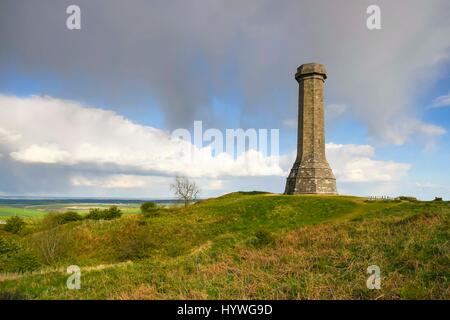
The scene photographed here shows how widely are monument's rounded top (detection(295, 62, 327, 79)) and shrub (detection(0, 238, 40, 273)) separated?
47302 millimetres

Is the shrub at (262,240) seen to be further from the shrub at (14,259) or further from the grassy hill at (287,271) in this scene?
the shrub at (14,259)

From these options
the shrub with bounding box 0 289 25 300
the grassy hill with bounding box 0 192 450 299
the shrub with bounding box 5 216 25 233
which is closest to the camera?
the grassy hill with bounding box 0 192 450 299

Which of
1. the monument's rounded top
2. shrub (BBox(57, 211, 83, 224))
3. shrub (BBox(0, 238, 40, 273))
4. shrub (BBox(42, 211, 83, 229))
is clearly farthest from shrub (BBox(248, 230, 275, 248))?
shrub (BBox(57, 211, 83, 224))

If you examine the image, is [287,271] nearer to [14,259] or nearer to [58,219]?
[14,259]

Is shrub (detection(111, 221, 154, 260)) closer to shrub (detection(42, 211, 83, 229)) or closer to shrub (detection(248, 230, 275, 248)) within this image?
shrub (detection(248, 230, 275, 248))

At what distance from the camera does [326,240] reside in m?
15.9

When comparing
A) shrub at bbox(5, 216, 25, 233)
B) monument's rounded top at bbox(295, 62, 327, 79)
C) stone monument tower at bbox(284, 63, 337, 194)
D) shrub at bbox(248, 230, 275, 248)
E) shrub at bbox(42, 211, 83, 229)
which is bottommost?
shrub at bbox(5, 216, 25, 233)

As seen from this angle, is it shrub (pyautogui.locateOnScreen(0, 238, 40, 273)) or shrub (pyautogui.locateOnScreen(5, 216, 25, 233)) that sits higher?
shrub (pyautogui.locateOnScreen(0, 238, 40, 273))

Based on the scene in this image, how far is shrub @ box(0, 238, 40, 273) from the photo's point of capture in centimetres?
2014

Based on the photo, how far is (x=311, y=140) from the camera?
50.9 m

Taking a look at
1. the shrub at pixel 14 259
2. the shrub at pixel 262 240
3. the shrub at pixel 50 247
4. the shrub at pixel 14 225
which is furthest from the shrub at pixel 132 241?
the shrub at pixel 14 225

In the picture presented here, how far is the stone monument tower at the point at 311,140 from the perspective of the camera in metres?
49.7

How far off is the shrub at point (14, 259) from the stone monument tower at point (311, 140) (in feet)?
128
